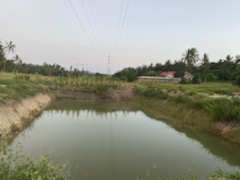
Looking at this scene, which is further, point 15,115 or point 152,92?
point 152,92

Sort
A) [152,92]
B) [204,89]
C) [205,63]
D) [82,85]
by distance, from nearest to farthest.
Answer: [152,92], [204,89], [82,85], [205,63]

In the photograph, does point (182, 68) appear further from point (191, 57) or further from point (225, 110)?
point (225, 110)

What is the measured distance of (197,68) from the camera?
65.3m

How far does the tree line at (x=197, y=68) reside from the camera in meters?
50.7

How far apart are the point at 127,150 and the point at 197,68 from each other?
59654 millimetres

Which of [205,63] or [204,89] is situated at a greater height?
Answer: [205,63]

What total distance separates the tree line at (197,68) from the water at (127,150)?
1301 inches

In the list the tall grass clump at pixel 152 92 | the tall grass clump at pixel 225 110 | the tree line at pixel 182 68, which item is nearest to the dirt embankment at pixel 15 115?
the tall grass clump at pixel 225 110

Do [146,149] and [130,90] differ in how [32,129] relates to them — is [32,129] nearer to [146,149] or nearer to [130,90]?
[146,149]


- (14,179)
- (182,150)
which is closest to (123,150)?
(182,150)

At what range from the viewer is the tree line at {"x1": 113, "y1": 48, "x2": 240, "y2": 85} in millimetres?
50656

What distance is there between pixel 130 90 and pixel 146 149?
20881 millimetres

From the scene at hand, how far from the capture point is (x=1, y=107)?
467 inches

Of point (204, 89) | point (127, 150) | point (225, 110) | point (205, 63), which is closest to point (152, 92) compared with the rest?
point (204, 89)
